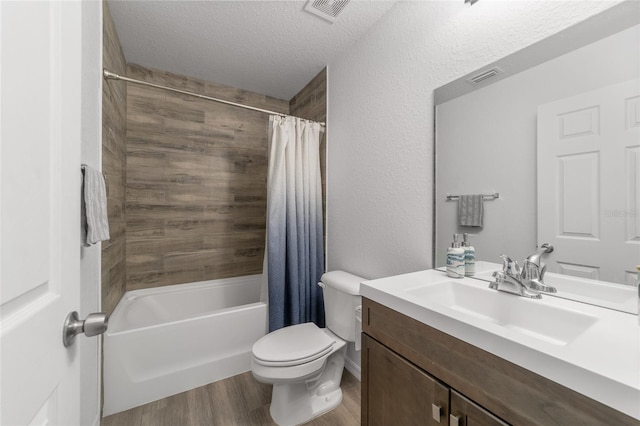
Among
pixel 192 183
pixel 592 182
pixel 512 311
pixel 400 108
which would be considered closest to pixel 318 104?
pixel 400 108

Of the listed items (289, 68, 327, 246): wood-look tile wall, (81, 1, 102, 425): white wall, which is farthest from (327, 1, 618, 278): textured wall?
(81, 1, 102, 425): white wall

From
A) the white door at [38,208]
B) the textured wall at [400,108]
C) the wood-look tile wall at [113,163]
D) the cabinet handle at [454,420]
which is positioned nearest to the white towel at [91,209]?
A: the white door at [38,208]

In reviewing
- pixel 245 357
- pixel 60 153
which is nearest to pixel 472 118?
pixel 60 153

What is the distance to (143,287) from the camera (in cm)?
215

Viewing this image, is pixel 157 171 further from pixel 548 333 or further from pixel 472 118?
pixel 548 333

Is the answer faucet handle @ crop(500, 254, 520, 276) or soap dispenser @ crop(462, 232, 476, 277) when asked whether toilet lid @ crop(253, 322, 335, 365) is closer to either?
soap dispenser @ crop(462, 232, 476, 277)

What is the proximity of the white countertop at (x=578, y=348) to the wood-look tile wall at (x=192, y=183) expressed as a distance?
203cm

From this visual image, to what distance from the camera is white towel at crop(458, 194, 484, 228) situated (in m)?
1.12

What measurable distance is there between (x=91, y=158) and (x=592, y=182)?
6.66 feet

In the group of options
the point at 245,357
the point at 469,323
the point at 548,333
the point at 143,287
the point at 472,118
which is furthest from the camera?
the point at 143,287

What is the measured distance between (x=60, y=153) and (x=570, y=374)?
107 centimetres

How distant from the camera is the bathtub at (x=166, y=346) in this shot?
1486 mm

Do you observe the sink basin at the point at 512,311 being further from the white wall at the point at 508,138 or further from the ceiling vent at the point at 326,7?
the ceiling vent at the point at 326,7

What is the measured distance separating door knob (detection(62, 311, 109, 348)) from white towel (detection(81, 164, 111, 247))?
492 mm
